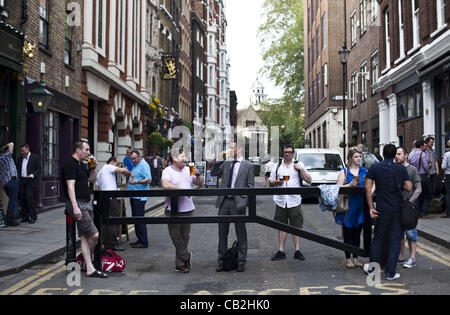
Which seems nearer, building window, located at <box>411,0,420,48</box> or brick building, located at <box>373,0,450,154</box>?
→ brick building, located at <box>373,0,450,154</box>

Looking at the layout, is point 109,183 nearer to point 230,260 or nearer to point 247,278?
point 230,260

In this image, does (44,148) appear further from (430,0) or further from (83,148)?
(430,0)

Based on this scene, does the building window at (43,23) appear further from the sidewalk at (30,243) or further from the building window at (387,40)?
the building window at (387,40)

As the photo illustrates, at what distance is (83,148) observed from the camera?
703 cm

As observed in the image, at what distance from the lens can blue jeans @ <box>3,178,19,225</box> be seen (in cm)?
1155

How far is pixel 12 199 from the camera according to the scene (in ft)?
38.1

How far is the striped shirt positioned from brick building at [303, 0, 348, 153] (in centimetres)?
2845

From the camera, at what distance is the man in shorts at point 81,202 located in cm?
683

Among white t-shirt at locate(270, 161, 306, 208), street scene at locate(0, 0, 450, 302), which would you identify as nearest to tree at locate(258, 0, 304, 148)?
street scene at locate(0, 0, 450, 302)

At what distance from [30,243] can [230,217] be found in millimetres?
4202

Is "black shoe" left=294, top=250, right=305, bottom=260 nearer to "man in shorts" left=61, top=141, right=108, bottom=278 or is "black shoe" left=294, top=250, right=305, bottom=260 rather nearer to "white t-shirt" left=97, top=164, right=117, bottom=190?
"man in shorts" left=61, top=141, right=108, bottom=278

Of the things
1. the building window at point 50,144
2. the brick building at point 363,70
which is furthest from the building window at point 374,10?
the building window at point 50,144

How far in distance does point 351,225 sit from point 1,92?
8906 mm

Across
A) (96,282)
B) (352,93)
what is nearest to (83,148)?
(96,282)
